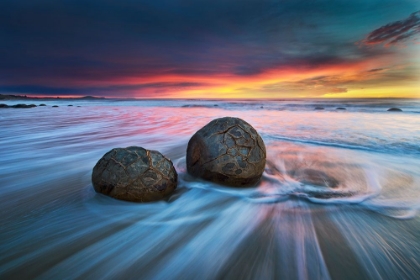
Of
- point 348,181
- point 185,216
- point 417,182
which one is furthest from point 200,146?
point 417,182

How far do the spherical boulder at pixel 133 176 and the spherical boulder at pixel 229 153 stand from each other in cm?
54

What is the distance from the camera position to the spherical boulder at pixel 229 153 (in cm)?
274

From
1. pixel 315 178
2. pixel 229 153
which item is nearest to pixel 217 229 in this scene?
pixel 229 153

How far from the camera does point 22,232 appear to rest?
6.38 ft

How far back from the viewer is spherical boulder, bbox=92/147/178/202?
7.75 ft

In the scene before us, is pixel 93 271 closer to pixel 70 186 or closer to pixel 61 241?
pixel 61 241

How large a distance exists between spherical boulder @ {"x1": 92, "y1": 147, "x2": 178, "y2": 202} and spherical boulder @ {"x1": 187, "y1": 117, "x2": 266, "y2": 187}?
21.1 inches

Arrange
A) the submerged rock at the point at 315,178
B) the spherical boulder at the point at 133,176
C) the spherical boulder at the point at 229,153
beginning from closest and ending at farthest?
the spherical boulder at the point at 133,176 → the spherical boulder at the point at 229,153 → the submerged rock at the point at 315,178

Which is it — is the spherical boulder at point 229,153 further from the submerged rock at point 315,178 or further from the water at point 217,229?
the submerged rock at point 315,178

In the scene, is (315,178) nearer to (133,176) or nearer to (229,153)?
(229,153)

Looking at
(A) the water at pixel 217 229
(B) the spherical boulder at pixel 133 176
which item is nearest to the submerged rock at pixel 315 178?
(A) the water at pixel 217 229

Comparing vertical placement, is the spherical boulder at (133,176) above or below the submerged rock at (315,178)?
above

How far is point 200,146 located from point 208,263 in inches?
59.2

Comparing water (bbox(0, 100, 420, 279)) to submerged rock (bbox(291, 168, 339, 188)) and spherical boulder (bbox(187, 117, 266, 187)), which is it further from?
spherical boulder (bbox(187, 117, 266, 187))
